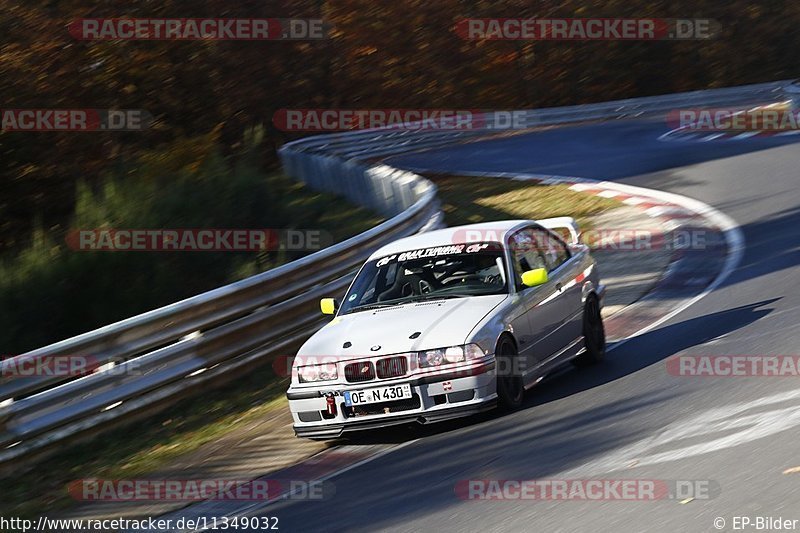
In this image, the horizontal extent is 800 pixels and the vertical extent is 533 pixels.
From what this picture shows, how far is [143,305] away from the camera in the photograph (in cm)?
1364

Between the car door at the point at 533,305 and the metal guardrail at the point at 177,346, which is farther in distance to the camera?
the car door at the point at 533,305

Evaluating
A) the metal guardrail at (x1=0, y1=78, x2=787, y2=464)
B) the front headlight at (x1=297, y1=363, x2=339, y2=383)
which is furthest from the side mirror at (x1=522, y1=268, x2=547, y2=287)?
the metal guardrail at (x1=0, y1=78, x2=787, y2=464)

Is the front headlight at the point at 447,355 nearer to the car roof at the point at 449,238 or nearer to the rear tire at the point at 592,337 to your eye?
the car roof at the point at 449,238

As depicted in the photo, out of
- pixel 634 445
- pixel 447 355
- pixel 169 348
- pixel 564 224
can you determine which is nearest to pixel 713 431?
pixel 634 445

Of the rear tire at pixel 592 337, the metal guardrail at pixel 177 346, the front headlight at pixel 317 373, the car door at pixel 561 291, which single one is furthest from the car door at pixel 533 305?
the metal guardrail at pixel 177 346

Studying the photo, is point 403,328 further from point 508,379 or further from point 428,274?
point 428,274

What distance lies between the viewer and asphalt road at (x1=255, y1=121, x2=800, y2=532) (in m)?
6.29

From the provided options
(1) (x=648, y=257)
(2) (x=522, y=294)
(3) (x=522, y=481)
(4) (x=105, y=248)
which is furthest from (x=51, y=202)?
(3) (x=522, y=481)

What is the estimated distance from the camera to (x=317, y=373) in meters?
8.78

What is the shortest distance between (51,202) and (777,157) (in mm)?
13855

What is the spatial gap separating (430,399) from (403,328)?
0.59 meters

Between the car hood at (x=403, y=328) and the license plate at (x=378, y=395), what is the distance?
252 mm

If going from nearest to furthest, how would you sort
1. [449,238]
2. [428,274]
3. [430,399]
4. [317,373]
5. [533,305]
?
[430,399] → [317,373] → [533,305] → [428,274] → [449,238]

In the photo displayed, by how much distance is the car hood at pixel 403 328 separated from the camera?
8.60m
